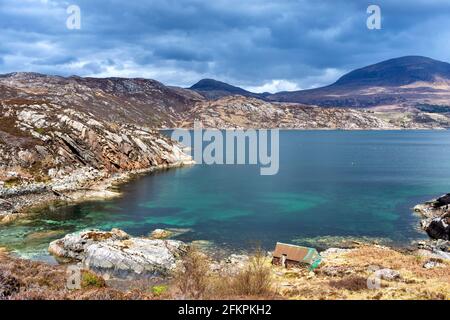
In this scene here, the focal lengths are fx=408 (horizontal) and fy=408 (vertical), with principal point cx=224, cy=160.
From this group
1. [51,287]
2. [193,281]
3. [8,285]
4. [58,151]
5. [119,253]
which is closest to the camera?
[193,281]

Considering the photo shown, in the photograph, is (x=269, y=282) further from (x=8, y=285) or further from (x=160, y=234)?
(x=160, y=234)

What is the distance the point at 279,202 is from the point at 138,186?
38489 mm

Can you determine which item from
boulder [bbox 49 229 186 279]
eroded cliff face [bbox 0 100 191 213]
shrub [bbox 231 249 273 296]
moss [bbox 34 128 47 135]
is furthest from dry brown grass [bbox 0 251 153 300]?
moss [bbox 34 128 47 135]

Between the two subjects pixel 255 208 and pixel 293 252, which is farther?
pixel 255 208

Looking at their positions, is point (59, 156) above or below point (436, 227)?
above

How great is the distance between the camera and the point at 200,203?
87562 millimetres

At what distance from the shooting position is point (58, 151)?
107 m

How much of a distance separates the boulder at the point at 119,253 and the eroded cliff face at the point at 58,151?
29.2 m

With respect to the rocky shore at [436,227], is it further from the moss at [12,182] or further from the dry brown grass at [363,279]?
the moss at [12,182]

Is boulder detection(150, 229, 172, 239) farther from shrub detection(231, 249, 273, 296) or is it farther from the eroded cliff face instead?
shrub detection(231, 249, 273, 296)

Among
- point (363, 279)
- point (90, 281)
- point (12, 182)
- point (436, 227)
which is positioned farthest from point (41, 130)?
point (363, 279)

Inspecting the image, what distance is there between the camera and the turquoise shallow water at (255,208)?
63.4m

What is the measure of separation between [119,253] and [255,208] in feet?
126
